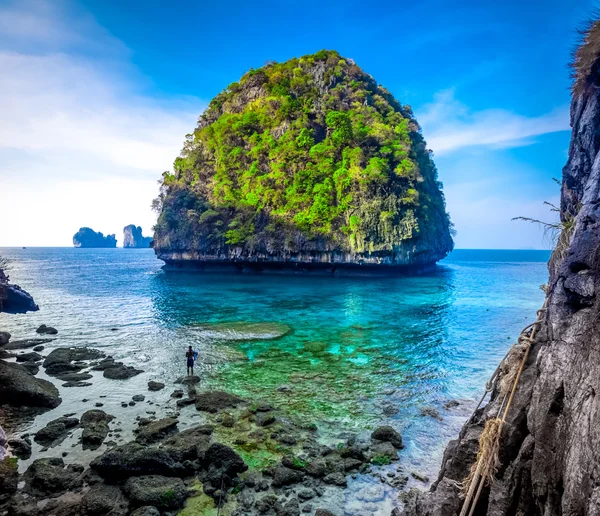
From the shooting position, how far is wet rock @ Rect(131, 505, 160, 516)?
6.85m

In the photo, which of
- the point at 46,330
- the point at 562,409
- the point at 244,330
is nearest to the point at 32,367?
the point at 46,330

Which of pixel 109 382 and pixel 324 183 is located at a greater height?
pixel 324 183

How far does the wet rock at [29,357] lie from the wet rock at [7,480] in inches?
419

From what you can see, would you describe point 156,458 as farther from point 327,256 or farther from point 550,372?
A: point 327,256

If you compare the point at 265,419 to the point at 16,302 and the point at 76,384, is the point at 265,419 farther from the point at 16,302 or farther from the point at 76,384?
the point at 16,302

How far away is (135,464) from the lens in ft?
26.0

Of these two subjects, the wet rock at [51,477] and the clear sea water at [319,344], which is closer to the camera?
the wet rock at [51,477]

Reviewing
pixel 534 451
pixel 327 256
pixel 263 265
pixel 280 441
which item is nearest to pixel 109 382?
pixel 280 441

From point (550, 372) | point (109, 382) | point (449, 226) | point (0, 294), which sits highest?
point (449, 226)

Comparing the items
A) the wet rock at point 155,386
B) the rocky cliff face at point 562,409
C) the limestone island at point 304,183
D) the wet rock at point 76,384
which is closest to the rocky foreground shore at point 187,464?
the wet rock at point 155,386

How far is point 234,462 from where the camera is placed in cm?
833

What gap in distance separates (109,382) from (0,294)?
16.0m

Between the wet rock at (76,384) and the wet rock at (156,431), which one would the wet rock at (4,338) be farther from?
the wet rock at (156,431)

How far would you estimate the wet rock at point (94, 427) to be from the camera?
9.60m
